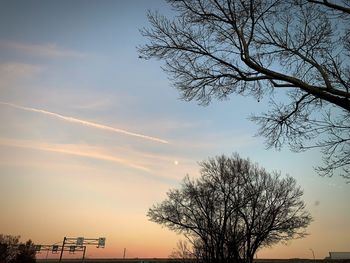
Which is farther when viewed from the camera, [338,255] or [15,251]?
[338,255]

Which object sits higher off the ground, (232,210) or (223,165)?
(223,165)

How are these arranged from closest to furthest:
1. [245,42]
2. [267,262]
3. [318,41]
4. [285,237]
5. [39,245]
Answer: [245,42]
[318,41]
[285,237]
[39,245]
[267,262]

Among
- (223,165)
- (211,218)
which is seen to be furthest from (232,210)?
(223,165)

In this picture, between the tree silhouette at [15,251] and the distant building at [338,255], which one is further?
the distant building at [338,255]

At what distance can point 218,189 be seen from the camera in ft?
92.6

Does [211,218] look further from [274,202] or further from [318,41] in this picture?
[318,41]

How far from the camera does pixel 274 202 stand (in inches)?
1136

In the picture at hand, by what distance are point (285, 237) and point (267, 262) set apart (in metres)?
77.9

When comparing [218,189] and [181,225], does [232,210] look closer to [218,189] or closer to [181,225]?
[218,189]

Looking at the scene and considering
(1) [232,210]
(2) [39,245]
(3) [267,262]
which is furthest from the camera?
(3) [267,262]

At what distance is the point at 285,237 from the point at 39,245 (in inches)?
2023

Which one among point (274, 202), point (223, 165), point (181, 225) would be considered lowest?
point (181, 225)

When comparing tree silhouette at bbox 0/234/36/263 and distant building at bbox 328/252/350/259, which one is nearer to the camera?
tree silhouette at bbox 0/234/36/263

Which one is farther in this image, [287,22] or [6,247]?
[6,247]
